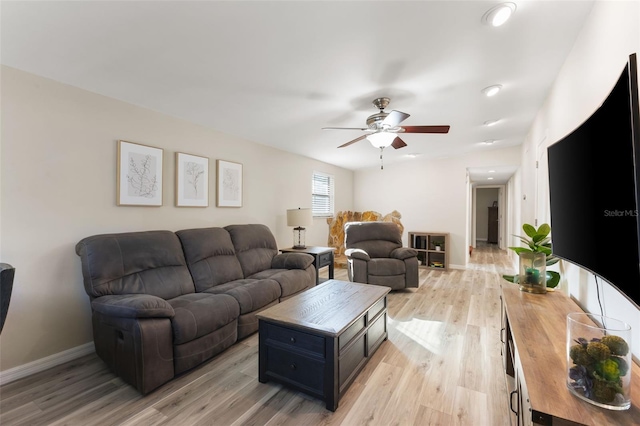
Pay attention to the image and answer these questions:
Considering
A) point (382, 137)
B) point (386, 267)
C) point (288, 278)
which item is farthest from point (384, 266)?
point (382, 137)

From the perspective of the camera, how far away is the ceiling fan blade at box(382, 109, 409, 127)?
94.9 inches

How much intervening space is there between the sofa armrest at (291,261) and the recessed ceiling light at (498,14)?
9.46 feet

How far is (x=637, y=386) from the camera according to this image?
94 centimetres

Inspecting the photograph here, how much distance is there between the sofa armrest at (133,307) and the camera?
1863mm

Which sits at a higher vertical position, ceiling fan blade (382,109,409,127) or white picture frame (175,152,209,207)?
ceiling fan blade (382,109,409,127)

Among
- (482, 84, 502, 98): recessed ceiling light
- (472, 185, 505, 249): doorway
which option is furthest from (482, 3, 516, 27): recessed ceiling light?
(472, 185, 505, 249): doorway

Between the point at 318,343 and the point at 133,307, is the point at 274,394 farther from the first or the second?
the point at 133,307

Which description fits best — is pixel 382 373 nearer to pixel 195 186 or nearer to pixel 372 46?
pixel 372 46

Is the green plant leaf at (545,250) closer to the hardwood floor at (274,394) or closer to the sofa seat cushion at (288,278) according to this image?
the hardwood floor at (274,394)

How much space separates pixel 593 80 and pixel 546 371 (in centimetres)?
171

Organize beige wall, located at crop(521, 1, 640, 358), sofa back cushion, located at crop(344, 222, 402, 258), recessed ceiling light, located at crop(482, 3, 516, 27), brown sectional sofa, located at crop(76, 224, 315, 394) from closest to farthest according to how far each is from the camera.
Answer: beige wall, located at crop(521, 1, 640, 358), recessed ceiling light, located at crop(482, 3, 516, 27), brown sectional sofa, located at crop(76, 224, 315, 394), sofa back cushion, located at crop(344, 222, 402, 258)

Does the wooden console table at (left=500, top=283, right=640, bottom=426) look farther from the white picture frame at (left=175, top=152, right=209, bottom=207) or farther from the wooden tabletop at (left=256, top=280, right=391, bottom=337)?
the white picture frame at (left=175, top=152, right=209, bottom=207)

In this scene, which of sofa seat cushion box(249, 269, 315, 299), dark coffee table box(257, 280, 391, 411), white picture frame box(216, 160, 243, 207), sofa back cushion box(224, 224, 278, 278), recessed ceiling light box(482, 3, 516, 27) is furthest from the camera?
white picture frame box(216, 160, 243, 207)

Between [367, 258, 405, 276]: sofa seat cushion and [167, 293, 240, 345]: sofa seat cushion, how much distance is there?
87.6 inches
